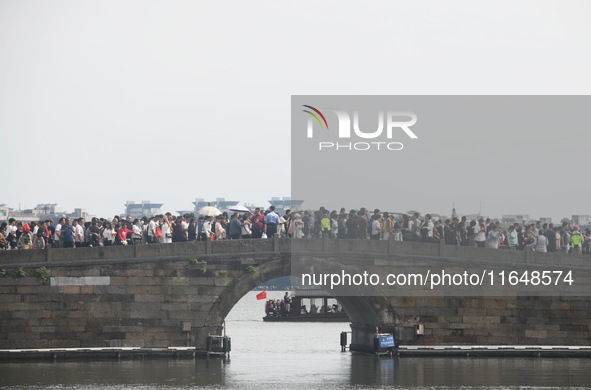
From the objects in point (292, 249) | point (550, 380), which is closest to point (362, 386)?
point (550, 380)

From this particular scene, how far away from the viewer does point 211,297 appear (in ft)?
175

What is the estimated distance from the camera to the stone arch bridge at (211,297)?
170 feet

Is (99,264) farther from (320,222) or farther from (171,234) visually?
(320,222)

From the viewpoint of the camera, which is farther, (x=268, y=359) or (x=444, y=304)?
(x=268, y=359)

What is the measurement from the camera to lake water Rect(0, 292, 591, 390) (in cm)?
4569

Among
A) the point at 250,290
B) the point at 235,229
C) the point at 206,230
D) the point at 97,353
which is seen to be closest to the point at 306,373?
the point at 250,290

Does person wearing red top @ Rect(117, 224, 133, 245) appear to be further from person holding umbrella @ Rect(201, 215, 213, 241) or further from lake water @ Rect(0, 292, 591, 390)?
lake water @ Rect(0, 292, 591, 390)

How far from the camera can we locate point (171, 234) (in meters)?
54.2

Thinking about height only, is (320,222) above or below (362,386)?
above

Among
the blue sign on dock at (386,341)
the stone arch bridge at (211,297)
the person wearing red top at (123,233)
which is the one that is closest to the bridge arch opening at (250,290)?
the stone arch bridge at (211,297)

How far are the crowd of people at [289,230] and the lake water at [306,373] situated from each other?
437cm

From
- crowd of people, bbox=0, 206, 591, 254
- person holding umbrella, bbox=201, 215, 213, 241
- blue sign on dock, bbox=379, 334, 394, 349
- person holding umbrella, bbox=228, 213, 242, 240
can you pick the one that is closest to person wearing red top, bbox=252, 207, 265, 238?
crowd of people, bbox=0, 206, 591, 254

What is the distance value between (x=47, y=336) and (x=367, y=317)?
11.9m

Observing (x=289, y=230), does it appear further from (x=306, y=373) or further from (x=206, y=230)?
(x=306, y=373)
